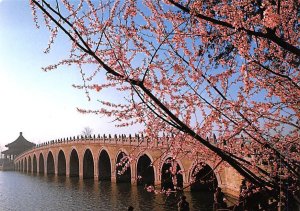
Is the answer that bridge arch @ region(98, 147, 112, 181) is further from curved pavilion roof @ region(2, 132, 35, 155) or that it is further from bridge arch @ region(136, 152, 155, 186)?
curved pavilion roof @ region(2, 132, 35, 155)

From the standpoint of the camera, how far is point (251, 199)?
21.3 feet

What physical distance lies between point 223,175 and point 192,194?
4393 millimetres

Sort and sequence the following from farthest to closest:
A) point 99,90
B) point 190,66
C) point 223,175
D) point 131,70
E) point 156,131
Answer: point 223,175, point 190,66, point 156,131, point 99,90, point 131,70

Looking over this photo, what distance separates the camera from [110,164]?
49906mm

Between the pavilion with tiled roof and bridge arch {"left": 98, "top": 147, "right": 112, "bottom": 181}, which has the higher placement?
the pavilion with tiled roof

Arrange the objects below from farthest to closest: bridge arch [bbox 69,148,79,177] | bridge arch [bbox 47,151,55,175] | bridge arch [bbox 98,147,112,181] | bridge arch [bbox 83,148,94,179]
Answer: bridge arch [bbox 47,151,55,175], bridge arch [bbox 69,148,79,177], bridge arch [bbox 83,148,94,179], bridge arch [bbox 98,147,112,181]

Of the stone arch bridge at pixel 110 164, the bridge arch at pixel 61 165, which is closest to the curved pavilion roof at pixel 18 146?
the stone arch bridge at pixel 110 164

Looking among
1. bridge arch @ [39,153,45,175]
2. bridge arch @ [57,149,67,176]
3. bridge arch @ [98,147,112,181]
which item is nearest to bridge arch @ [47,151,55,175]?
bridge arch @ [39,153,45,175]

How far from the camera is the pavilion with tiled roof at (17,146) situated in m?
111

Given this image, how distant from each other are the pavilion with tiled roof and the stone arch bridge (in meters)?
25.8

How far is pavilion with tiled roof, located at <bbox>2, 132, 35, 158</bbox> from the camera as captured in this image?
4358 inches

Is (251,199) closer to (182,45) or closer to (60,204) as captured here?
(182,45)

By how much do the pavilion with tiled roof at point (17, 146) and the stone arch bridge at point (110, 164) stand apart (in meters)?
25.8

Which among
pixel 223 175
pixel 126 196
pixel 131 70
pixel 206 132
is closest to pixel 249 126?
pixel 206 132
